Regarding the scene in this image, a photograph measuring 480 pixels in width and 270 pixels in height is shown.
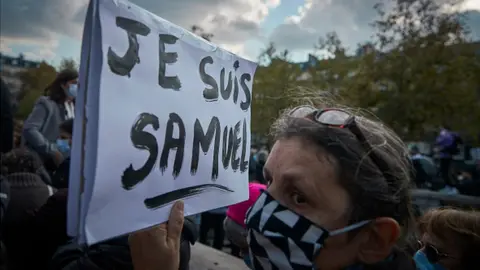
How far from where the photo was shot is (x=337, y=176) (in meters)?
1.34

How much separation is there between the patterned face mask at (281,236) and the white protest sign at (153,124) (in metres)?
0.24

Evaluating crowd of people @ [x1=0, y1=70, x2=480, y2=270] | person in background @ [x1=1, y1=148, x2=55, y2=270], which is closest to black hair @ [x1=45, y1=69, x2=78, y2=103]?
person in background @ [x1=1, y1=148, x2=55, y2=270]

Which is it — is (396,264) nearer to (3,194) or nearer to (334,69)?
(3,194)

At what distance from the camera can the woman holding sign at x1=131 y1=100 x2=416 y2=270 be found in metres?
1.33

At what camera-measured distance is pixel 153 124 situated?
133cm

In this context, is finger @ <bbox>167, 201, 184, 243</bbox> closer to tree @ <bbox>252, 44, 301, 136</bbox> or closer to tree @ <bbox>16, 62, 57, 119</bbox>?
tree @ <bbox>252, 44, 301, 136</bbox>

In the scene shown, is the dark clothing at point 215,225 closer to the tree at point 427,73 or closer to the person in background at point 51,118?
the person in background at point 51,118

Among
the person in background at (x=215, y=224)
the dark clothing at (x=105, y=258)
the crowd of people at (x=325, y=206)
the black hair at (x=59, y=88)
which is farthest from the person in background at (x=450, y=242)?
the person in background at (x=215, y=224)

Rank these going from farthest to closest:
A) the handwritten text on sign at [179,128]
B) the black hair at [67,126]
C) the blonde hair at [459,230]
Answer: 1. the black hair at [67,126]
2. the blonde hair at [459,230]
3. the handwritten text on sign at [179,128]

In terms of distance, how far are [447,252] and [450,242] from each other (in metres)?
0.05

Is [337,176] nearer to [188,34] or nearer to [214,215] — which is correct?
[188,34]

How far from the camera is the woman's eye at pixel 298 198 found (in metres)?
1.34

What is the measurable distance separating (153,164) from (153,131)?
101 mm

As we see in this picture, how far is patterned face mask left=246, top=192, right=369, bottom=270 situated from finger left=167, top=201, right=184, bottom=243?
23 cm
